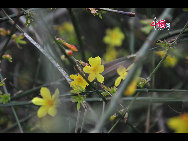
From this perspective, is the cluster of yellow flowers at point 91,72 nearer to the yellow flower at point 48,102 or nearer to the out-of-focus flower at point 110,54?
the yellow flower at point 48,102

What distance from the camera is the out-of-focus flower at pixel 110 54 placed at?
7.89 ft

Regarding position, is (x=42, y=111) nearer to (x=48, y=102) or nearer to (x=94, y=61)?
(x=48, y=102)

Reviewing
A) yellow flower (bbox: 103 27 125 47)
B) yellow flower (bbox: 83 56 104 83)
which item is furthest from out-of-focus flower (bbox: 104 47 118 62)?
yellow flower (bbox: 83 56 104 83)

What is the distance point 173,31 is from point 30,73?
1.73m

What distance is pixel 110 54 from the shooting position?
257 cm

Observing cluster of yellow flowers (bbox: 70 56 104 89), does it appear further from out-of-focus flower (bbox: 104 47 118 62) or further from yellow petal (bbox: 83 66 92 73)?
out-of-focus flower (bbox: 104 47 118 62)

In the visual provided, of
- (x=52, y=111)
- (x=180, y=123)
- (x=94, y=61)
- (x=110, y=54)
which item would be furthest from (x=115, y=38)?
(x=180, y=123)

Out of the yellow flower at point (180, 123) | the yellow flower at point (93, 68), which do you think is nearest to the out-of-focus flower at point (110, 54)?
the yellow flower at point (93, 68)

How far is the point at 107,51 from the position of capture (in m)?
2.66

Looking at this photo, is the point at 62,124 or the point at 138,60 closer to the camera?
the point at 138,60

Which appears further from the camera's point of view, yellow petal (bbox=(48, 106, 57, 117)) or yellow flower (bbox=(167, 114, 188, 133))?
yellow petal (bbox=(48, 106, 57, 117))

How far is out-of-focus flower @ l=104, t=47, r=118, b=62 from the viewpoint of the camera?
2406mm

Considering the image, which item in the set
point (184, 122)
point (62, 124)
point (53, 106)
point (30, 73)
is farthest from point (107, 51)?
point (184, 122)

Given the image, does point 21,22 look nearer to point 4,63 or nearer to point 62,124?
point 4,63
